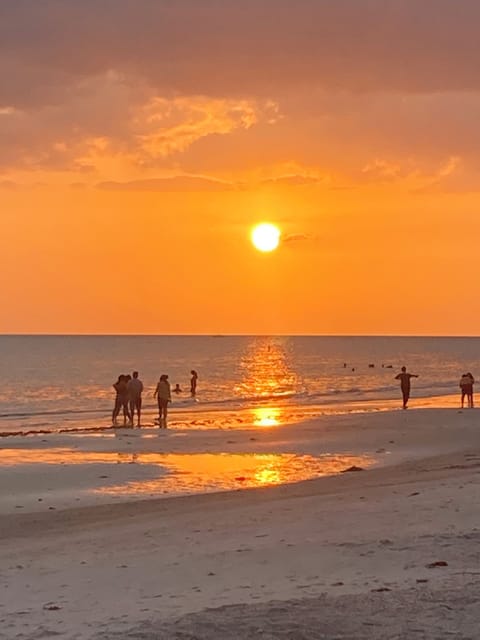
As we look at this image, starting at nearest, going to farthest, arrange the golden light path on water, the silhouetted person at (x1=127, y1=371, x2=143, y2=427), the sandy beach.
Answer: the sandy beach → the golden light path on water → the silhouetted person at (x1=127, y1=371, x2=143, y2=427)

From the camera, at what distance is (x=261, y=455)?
2439cm

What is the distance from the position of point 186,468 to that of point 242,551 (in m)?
10.9

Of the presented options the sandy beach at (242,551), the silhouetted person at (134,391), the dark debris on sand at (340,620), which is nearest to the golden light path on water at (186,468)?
the sandy beach at (242,551)

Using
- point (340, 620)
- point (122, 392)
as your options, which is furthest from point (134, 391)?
point (340, 620)

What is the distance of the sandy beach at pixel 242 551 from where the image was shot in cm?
776

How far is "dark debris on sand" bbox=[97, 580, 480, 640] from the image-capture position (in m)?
7.25

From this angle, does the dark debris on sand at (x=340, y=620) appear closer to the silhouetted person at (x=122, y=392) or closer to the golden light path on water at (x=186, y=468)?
the golden light path on water at (x=186, y=468)

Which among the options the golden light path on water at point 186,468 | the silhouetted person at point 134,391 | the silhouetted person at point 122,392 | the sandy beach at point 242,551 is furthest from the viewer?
the silhouetted person at point 122,392

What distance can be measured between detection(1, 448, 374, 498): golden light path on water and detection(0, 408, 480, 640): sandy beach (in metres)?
0.09

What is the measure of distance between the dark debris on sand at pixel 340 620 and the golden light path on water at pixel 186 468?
9.41 m

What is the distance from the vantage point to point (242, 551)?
10.9m

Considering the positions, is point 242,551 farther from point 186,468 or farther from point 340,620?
point 186,468

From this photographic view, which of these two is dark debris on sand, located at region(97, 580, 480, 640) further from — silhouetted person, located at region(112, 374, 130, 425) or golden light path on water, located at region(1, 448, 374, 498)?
silhouetted person, located at region(112, 374, 130, 425)

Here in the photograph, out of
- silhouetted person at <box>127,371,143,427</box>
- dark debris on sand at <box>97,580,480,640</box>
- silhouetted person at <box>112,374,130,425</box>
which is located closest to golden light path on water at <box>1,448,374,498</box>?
silhouetted person at <box>127,371,143,427</box>
